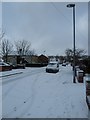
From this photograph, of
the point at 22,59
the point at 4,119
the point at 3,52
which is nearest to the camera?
the point at 4,119

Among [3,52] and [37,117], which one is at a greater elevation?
[3,52]

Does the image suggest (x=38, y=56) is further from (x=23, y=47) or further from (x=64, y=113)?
(x=64, y=113)

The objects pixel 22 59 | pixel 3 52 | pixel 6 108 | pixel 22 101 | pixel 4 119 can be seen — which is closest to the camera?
pixel 4 119

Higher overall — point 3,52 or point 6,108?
point 3,52

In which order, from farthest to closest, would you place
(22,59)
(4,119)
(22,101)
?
(22,59) → (22,101) → (4,119)

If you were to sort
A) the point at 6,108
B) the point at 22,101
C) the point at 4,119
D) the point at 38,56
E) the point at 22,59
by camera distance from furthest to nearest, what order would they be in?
the point at 38,56 → the point at 22,59 → the point at 22,101 → the point at 6,108 → the point at 4,119

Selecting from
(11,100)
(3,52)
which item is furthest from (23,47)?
(11,100)

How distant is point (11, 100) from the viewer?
973 cm

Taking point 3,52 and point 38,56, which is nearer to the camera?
point 3,52

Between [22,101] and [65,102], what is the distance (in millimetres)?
1756

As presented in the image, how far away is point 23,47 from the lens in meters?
78.8

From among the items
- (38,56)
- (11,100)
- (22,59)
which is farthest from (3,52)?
(11,100)

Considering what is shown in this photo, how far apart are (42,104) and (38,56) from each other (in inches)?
3864

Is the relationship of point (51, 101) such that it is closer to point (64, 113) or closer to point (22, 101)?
point (22, 101)
